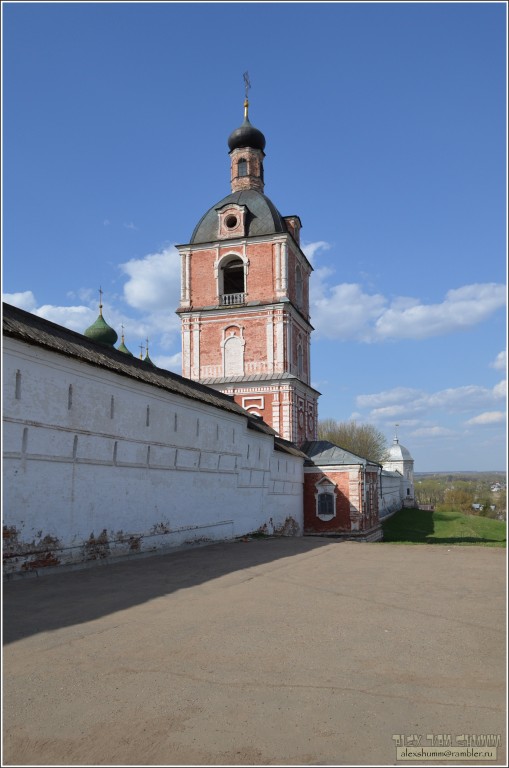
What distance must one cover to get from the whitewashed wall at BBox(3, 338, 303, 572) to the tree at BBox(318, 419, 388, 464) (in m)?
47.9

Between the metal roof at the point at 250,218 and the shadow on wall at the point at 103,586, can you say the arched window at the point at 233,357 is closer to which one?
the metal roof at the point at 250,218

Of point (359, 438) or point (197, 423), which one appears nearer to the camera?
point (197, 423)

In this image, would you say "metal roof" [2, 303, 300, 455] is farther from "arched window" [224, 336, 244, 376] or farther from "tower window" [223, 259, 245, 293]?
"tower window" [223, 259, 245, 293]

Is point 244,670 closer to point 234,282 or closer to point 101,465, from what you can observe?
point 101,465

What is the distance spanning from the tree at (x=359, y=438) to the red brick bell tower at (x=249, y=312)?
33435mm

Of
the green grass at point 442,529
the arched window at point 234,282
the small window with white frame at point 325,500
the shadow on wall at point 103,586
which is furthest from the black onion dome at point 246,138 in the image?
the shadow on wall at point 103,586

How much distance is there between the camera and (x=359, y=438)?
221ft

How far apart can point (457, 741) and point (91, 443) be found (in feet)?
30.7

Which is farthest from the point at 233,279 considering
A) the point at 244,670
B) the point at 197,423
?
the point at 244,670

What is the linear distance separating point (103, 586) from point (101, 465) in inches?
151

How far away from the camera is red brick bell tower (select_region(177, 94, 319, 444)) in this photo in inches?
1197

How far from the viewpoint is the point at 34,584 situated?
8.60 metres

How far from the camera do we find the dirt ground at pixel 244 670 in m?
3.49

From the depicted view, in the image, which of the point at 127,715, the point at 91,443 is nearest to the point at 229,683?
the point at 127,715
